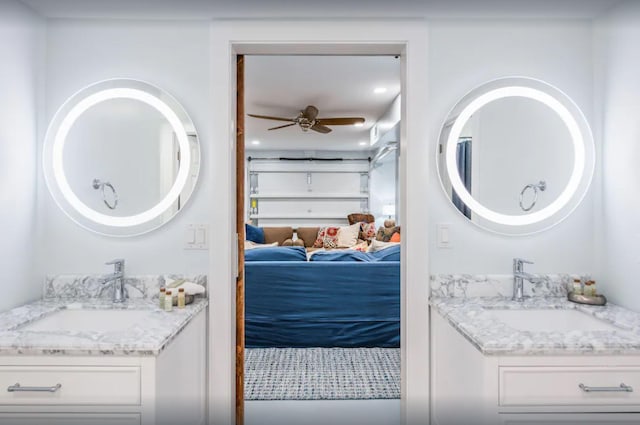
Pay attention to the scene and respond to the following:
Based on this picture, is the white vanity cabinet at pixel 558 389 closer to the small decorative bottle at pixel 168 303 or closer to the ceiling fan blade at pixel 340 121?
the small decorative bottle at pixel 168 303

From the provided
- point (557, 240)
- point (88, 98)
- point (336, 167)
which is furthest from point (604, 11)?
point (336, 167)

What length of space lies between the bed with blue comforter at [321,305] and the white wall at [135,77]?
1466mm

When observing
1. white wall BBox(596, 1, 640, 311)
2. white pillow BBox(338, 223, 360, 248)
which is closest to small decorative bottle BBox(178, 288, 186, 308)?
white wall BBox(596, 1, 640, 311)

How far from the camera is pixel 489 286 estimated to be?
173cm

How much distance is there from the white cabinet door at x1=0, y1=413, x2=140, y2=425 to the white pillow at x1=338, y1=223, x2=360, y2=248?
4.81m

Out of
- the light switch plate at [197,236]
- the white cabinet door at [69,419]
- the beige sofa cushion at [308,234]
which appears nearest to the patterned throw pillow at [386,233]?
the beige sofa cushion at [308,234]

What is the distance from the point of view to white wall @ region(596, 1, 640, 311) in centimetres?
154

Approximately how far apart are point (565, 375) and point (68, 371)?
1.63 metres

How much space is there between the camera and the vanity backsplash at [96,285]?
172cm

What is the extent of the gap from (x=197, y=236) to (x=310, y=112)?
2.96m

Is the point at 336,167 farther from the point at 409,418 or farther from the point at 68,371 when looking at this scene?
the point at 68,371

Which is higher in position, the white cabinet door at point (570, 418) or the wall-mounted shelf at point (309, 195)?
the wall-mounted shelf at point (309, 195)

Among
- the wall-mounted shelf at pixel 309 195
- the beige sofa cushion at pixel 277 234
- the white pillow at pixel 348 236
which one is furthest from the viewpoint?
the wall-mounted shelf at pixel 309 195

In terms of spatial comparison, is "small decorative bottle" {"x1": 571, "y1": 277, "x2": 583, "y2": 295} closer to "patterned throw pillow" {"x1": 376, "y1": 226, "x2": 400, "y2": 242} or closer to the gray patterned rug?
the gray patterned rug
